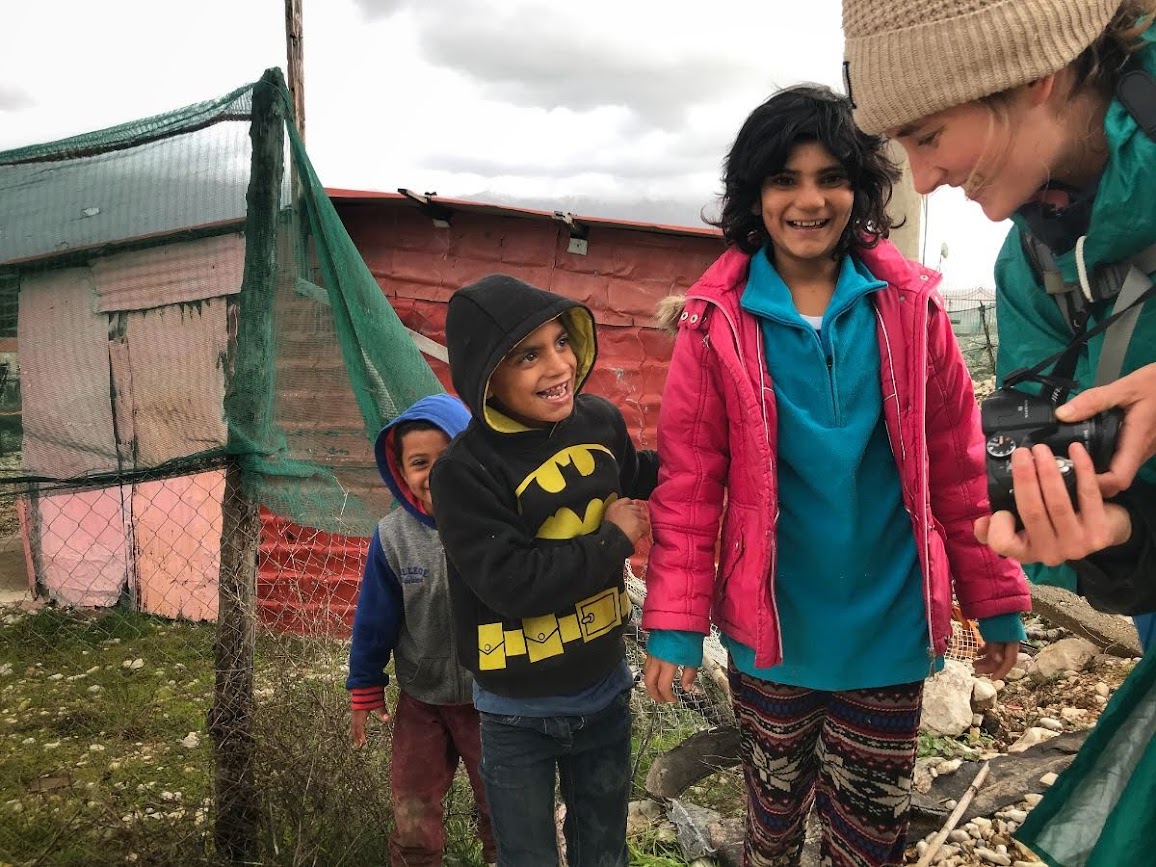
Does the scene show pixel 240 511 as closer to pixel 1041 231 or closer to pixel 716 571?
pixel 716 571

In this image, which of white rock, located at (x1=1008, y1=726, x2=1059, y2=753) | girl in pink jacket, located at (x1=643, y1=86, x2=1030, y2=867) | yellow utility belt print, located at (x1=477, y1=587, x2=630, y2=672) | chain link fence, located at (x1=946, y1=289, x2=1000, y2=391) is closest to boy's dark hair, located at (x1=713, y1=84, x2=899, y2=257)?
girl in pink jacket, located at (x1=643, y1=86, x2=1030, y2=867)

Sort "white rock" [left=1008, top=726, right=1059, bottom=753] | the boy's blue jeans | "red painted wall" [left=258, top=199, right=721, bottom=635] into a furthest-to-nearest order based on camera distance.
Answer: "red painted wall" [left=258, top=199, right=721, bottom=635], "white rock" [left=1008, top=726, right=1059, bottom=753], the boy's blue jeans

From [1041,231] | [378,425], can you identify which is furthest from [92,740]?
[1041,231]

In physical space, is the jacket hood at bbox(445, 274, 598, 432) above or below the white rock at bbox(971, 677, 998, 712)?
above

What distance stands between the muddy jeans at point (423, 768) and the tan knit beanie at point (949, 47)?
1809 millimetres

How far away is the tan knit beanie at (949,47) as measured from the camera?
112cm

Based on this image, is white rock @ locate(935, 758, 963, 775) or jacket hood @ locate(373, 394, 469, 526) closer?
jacket hood @ locate(373, 394, 469, 526)

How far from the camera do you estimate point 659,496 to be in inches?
71.3

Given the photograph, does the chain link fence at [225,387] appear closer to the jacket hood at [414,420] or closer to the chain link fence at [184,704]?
the chain link fence at [184,704]

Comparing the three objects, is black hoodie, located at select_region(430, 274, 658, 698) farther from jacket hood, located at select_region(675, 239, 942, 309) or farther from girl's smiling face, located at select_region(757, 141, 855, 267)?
girl's smiling face, located at select_region(757, 141, 855, 267)

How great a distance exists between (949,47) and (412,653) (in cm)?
186

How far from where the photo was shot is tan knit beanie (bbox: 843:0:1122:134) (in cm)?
112

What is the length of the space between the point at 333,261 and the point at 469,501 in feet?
4.14

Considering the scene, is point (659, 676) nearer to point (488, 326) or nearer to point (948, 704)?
point (488, 326)
